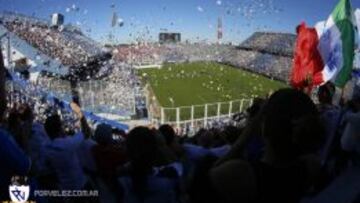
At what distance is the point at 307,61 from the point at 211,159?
6.01 meters

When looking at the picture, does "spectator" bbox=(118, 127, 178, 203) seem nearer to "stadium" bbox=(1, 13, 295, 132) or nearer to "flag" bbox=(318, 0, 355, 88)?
"flag" bbox=(318, 0, 355, 88)

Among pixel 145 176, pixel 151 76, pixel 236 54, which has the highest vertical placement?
pixel 236 54

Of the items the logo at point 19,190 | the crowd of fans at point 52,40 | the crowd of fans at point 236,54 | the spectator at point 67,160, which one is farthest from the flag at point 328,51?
the crowd of fans at point 236,54

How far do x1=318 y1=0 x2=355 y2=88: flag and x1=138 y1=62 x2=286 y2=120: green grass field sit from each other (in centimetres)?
1999

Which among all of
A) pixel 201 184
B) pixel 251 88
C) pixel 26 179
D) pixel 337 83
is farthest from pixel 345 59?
pixel 251 88

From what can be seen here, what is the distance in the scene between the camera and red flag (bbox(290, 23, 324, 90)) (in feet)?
25.0

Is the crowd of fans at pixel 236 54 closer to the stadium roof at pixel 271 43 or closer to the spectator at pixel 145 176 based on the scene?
the stadium roof at pixel 271 43

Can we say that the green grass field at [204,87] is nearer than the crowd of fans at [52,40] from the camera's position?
No

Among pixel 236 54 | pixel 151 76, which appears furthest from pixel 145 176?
pixel 236 54

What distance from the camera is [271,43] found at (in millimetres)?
72500

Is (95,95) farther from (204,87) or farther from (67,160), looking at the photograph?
(204,87)

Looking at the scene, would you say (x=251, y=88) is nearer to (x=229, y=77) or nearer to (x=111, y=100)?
(x=229, y=77)

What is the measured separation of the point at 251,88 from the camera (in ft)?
155

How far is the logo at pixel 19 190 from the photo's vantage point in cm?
343
